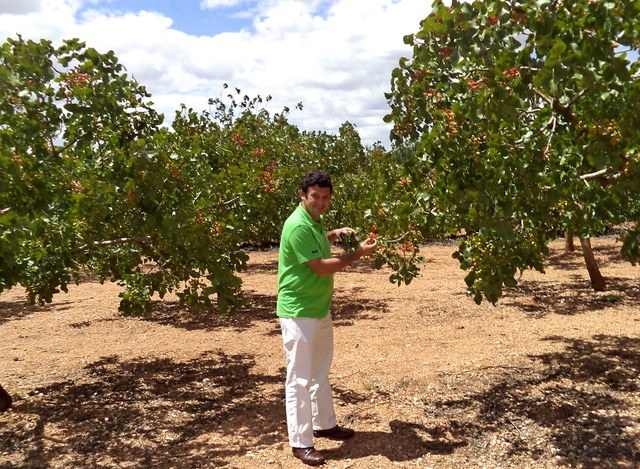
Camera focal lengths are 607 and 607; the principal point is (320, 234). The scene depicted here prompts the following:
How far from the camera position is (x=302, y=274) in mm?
4418

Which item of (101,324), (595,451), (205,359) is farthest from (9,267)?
(101,324)

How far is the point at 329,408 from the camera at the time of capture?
4.86 metres

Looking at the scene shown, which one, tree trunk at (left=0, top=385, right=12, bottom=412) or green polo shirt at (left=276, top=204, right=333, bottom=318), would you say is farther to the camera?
tree trunk at (left=0, top=385, right=12, bottom=412)

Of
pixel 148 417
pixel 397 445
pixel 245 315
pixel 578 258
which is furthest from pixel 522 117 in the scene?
pixel 578 258

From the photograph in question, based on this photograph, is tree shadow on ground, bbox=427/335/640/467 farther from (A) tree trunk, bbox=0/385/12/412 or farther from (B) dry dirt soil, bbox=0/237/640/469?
(A) tree trunk, bbox=0/385/12/412

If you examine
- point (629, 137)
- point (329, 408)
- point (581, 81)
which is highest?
point (581, 81)

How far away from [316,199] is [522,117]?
161cm

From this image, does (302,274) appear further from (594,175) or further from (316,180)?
(594,175)

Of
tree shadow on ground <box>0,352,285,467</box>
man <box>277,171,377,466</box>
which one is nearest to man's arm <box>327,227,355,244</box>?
man <box>277,171,377,466</box>

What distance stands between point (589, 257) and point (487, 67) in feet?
31.7

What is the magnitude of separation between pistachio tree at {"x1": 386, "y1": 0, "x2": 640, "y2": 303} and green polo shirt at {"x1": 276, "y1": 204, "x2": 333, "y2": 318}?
862 millimetres

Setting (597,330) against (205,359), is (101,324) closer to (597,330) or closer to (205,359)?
(205,359)

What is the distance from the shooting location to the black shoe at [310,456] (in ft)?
14.7

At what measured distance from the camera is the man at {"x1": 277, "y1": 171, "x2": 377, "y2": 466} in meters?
4.34
